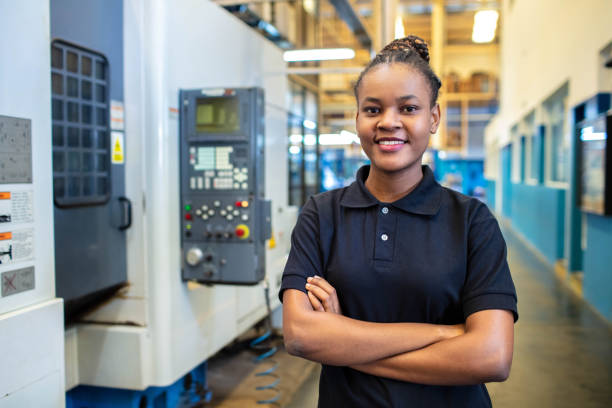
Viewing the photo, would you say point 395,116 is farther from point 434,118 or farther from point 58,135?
point 58,135

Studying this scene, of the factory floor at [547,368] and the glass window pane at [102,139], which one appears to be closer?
the glass window pane at [102,139]

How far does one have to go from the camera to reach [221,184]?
270 cm

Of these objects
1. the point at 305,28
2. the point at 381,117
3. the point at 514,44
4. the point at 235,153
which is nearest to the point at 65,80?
the point at 235,153

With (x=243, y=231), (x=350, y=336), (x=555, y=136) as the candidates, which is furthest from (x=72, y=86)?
(x=555, y=136)

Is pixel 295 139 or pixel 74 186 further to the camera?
pixel 295 139

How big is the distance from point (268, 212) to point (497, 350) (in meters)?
1.76

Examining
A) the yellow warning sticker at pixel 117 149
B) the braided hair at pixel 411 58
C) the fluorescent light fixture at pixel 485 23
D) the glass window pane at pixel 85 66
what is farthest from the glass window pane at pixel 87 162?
the fluorescent light fixture at pixel 485 23

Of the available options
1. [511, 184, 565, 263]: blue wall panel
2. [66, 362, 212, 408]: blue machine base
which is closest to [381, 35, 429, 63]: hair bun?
[66, 362, 212, 408]: blue machine base

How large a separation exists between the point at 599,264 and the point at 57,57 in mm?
4729

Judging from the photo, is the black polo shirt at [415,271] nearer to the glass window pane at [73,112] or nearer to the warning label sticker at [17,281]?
the warning label sticker at [17,281]

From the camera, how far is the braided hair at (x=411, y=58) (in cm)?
127

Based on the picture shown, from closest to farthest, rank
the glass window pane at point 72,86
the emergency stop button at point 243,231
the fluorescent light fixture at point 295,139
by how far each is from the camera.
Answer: the glass window pane at point 72,86 < the emergency stop button at point 243,231 < the fluorescent light fixture at point 295,139

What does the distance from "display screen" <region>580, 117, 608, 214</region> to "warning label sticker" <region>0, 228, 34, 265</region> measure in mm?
4380

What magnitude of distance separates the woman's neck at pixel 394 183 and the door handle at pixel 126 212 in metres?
1.61
